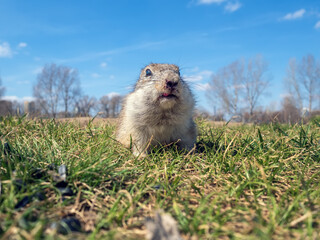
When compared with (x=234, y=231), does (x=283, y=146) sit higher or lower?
higher

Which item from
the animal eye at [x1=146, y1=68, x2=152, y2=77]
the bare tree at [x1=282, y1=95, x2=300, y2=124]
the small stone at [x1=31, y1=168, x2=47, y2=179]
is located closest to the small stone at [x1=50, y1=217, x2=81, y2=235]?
the small stone at [x1=31, y1=168, x2=47, y2=179]

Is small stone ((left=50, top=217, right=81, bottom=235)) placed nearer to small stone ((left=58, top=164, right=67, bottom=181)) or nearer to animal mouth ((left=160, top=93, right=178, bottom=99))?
small stone ((left=58, top=164, right=67, bottom=181))

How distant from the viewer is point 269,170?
2.65 m

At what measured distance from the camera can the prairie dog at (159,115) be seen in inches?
124

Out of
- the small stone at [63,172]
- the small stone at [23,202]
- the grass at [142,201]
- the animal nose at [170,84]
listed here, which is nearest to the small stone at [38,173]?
the grass at [142,201]

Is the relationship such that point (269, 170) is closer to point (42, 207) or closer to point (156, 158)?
point (156, 158)

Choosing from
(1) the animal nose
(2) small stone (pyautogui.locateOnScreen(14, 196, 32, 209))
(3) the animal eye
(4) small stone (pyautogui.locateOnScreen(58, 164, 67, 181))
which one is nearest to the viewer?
(2) small stone (pyautogui.locateOnScreen(14, 196, 32, 209))

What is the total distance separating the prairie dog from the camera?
3.16m

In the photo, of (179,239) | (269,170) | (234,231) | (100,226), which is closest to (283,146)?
(269,170)

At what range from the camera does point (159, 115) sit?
3322 millimetres

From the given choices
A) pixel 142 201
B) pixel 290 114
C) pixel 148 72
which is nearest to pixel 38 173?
pixel 142 201

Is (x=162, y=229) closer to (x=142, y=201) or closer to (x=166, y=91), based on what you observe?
(x=142, y=201)

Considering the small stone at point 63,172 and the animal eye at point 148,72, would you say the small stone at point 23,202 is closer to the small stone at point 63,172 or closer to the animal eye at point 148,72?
the small stone at point 63,172

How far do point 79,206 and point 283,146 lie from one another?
273cm
